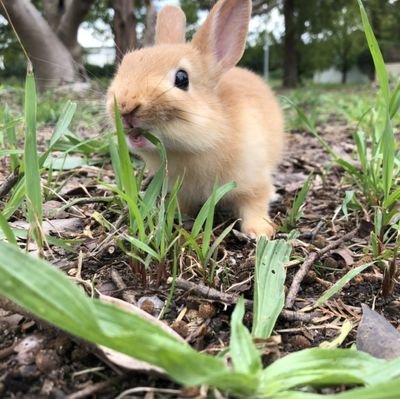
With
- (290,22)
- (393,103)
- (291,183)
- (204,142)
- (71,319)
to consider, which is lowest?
(291,183)

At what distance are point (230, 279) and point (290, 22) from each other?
2170cm

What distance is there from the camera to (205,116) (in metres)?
2.18

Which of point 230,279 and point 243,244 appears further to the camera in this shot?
point 243,244

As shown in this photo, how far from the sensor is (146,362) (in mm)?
1003

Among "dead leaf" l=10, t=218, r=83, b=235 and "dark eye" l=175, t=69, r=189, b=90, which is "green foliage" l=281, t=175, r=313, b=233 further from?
"dead leaf" l=10, t=218, r=83, b=235

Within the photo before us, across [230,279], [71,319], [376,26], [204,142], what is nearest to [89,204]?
[204,142]

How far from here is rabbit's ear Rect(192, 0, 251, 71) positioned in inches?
95.7

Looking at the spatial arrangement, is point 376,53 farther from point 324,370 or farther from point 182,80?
point 324,370

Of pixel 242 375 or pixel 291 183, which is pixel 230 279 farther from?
pixel 291 183

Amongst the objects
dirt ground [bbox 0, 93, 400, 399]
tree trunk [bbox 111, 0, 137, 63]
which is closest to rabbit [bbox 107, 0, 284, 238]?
dirt ground [bbox 0, 93, 400, 399]

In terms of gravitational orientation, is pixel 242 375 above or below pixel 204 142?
below

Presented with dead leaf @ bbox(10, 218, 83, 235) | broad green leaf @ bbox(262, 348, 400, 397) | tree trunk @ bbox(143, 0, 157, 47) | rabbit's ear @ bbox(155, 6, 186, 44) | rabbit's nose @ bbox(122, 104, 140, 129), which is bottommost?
dead leaf @ bbox(10, 218, 83, 235)

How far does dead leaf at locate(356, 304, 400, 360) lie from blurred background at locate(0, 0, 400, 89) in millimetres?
1594

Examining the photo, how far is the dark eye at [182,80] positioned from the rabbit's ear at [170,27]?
0.71 metres
